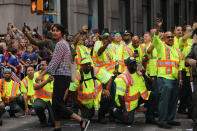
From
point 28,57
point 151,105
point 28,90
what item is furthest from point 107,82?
point 28,57

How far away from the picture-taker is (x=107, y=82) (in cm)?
988

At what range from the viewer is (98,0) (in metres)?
A: 27.8

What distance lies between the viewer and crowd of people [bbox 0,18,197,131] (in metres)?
8.68

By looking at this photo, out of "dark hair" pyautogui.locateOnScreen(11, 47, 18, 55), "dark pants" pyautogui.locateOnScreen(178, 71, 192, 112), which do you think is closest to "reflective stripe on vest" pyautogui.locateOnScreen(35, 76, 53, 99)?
"dark pants" pyautogui.locateOnScreen(178, 71, 192, 112)

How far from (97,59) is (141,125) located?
8.10 feet

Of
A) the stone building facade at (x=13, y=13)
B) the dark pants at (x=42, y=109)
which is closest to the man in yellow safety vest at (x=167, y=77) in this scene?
the dark pants at (x=42, y=109)

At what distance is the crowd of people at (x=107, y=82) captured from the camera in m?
8.68

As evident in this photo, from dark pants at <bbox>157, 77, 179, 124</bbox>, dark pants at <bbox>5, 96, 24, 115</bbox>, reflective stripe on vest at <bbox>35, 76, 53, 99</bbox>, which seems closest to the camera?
dark pants at <bbox>157, 77, 179, 124</bbox>

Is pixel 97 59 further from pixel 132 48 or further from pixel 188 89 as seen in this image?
pixel 188 89

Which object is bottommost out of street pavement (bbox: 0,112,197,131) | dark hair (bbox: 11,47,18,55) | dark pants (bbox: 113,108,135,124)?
street pavement (bbox: 0,112,197,131)

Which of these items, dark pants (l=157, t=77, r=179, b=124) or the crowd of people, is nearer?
the crowd of people

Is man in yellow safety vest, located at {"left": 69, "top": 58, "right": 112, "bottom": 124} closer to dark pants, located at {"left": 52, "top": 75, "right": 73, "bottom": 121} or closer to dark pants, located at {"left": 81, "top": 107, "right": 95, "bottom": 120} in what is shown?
dark pants, located at {"left": 81, "top": 107, "right": 95, "bottom": 120}

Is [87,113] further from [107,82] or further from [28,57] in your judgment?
[28,57]

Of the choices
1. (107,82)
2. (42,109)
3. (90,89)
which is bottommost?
(42,109)
